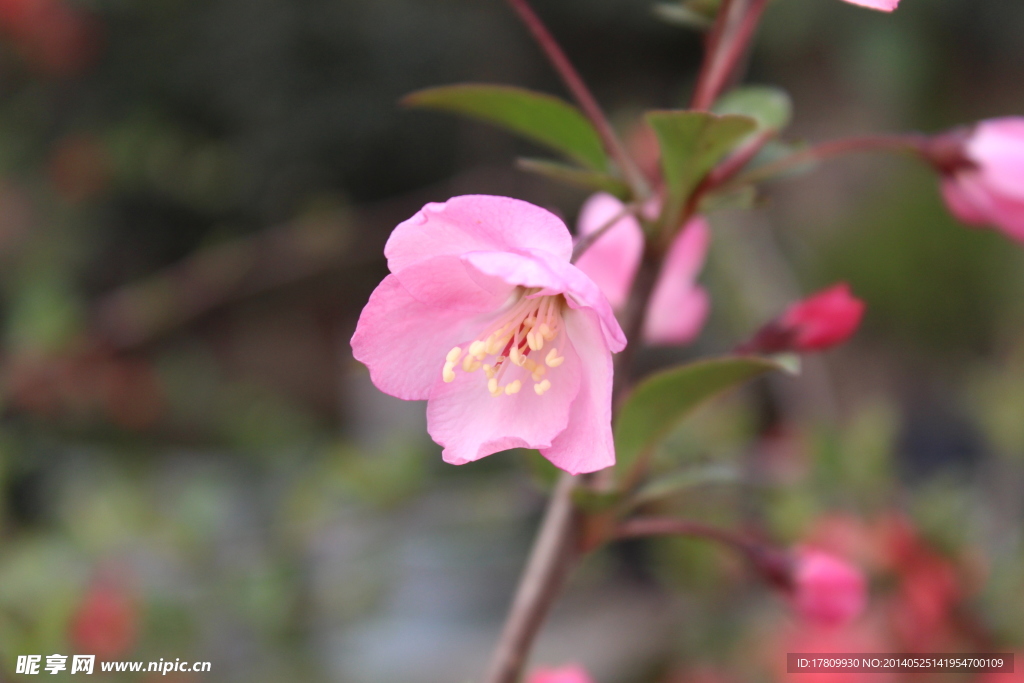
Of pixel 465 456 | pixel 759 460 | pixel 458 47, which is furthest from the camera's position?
pixel 458 47

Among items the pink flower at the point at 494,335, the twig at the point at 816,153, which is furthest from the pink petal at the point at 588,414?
the twig at the point at 816,153

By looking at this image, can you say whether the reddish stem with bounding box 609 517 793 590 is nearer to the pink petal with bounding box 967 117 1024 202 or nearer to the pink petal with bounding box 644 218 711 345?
the pink petal with bounding box 644 218 711 345

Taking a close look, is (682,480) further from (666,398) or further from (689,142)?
(689,142)

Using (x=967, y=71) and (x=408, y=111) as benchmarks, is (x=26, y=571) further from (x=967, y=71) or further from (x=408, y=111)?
(x=967, y=71)

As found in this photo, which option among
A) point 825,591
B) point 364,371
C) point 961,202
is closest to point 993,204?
point 961,202

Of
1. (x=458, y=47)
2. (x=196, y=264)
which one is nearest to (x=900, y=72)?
(x=458, y=47)

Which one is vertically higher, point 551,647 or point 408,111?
point 408,111
